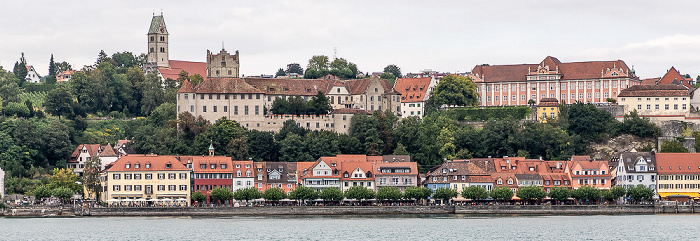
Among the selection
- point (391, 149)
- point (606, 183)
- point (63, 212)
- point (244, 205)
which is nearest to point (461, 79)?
point (391, 149)

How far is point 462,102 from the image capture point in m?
128

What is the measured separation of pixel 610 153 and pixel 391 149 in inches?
757

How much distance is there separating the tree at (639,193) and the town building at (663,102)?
19.0 metres

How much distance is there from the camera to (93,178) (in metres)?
107

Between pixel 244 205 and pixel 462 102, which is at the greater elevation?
pixel 462 102

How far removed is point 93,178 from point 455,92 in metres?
37.9

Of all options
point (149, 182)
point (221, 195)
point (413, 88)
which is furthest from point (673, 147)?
point (149, 182)

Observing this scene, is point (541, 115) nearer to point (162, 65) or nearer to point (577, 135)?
point (577, 135)

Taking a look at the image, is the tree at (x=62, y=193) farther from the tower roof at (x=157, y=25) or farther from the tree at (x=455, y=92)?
the tower roof at (x=157, y=25)

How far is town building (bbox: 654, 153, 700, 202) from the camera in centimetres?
10450

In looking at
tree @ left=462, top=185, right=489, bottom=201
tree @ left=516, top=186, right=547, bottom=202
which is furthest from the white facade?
tree @ left=462, top=185, right=489, bottom=201

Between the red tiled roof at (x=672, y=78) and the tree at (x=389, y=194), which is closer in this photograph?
the tree at (x=389, y=194)

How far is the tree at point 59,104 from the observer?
432 ft

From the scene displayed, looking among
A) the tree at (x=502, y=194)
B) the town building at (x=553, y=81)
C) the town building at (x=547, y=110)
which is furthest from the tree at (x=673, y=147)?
the tree at (x=502, y=194)
